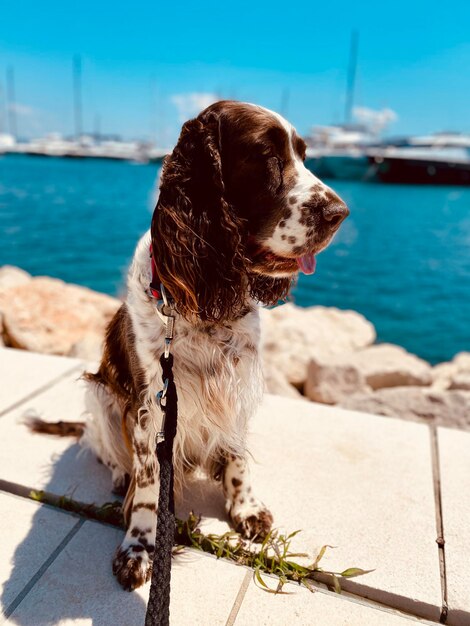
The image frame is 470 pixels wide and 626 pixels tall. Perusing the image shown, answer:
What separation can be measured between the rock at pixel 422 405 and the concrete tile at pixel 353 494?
48cm

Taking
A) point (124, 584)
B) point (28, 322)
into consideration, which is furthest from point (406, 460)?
point (28, 322)

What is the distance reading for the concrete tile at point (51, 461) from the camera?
2.72 metres

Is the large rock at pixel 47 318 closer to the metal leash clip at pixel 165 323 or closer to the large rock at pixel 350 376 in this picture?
the large rock at pixel 350 376

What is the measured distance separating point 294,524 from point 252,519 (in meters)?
0.22

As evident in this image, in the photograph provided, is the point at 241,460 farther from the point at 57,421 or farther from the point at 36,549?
the point at 57,421

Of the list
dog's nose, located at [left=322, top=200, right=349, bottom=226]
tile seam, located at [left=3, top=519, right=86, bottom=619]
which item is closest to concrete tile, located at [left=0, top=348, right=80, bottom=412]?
tile seam, located at [left=3, top=519, right=86, bottom=619]

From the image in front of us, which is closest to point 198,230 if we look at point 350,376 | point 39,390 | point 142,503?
point 142,503

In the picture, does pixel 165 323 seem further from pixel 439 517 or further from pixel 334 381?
pixel 334 381

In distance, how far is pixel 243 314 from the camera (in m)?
2.23

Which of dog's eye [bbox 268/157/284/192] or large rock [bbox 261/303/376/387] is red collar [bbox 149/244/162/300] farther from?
large rock [bbox 261/303/376/387]

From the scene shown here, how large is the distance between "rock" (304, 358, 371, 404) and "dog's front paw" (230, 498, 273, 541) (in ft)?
8.08

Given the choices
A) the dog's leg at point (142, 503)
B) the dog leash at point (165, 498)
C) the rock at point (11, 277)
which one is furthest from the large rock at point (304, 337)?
the rock at point (11, 277)

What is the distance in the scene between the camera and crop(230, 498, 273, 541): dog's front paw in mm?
2432

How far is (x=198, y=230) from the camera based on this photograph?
2004 millimetres
